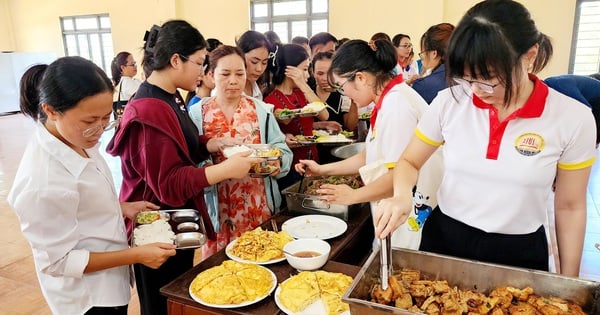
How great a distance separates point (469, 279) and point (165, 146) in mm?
1063

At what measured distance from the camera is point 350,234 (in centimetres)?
159

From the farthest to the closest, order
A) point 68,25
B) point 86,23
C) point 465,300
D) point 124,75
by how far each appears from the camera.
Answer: point 68,25, point 86,23, point 124,75, point 465,300

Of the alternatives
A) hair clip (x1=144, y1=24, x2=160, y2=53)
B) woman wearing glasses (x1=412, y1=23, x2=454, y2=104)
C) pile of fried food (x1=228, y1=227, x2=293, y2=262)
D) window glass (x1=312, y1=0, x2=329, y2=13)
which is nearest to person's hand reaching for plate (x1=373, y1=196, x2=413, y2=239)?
pile of fried food (x1=228, y1=227, x2=293, y2=262)

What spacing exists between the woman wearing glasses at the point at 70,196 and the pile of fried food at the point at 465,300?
69 centimetres

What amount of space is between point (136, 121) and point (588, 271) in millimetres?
2988

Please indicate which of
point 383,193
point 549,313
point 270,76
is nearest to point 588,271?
point 383,193

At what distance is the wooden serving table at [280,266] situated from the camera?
3.66 feet

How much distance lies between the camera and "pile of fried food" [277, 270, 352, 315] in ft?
3.51

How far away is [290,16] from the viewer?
9.07 metres

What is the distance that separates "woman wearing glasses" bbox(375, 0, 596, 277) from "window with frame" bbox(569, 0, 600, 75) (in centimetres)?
749

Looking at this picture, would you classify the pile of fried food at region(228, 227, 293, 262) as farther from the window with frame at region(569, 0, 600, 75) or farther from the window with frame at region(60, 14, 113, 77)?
the window with frame at region(60, 14, 113, 77)

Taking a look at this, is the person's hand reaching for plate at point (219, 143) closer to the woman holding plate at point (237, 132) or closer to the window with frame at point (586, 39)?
the woman holding plate at point (237, 132)

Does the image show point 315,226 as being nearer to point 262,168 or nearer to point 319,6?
point 262,168

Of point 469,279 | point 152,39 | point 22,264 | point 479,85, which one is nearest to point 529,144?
point 479,85
